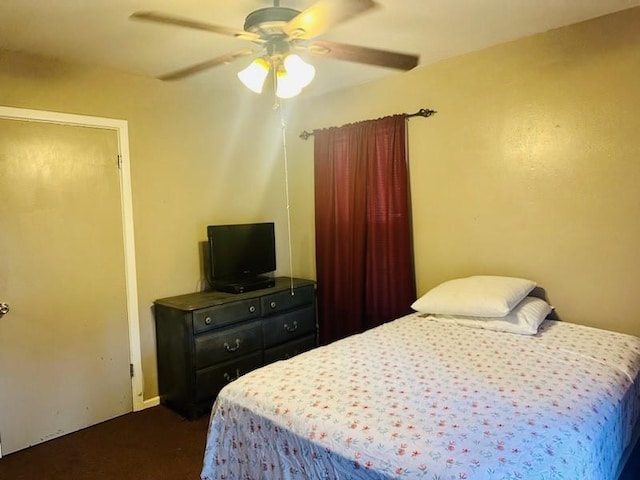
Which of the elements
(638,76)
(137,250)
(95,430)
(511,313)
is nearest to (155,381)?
(95,430)

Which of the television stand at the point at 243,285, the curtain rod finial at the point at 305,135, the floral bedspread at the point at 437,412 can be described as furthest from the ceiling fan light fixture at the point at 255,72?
the curtain rod finial at the point at 305,135

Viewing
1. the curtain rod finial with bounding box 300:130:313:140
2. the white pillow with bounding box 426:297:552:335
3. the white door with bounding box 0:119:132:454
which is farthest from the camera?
the curtain rod finial with bounding box 300:130:313:140

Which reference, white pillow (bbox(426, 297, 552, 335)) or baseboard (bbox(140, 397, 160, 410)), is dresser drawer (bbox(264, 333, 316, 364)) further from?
white pillow (bbox(426, 297, 552, 335))

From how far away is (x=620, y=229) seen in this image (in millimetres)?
2461

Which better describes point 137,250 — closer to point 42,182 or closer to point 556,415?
point 42,182

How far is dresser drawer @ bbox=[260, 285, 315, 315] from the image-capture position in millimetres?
3383

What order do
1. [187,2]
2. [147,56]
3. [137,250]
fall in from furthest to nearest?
1. [137,250]
2. [147,56]
3. [187,2]

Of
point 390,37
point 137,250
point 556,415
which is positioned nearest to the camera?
point 556,415

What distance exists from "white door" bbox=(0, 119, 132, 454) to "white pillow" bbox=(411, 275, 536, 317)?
6.81ft

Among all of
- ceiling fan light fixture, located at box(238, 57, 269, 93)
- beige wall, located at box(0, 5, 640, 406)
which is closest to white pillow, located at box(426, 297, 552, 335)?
beige wall, located at box(0, 5, 640, 406)

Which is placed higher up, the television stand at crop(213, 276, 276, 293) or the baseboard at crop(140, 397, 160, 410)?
the television stand at crop(213, 276, 276, 293)

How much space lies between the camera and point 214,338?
3.06m

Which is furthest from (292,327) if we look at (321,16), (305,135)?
(321,16)

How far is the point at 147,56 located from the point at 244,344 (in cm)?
201
